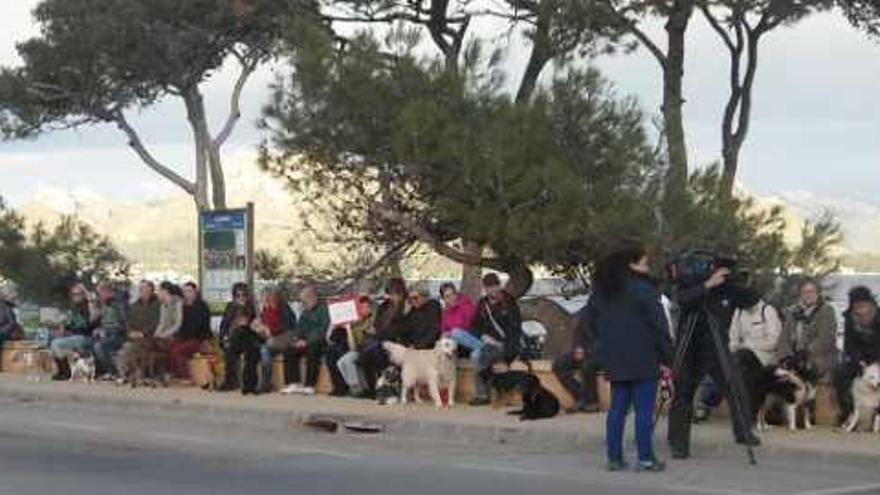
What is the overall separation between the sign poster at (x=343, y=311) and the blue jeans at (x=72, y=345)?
5524 millimetres

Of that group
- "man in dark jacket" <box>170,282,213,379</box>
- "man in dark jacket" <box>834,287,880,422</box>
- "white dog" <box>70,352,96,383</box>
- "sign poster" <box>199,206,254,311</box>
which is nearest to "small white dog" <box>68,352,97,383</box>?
"white dog" <box>70,352,96,383</box>

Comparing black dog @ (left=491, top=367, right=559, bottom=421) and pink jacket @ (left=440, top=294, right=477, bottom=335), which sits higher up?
pink jacket @ (left=440, top=294, right=477, bottom=335)

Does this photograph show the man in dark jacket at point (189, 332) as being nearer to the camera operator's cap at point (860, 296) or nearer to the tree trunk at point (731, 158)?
the tree trunk at point (731, 158)

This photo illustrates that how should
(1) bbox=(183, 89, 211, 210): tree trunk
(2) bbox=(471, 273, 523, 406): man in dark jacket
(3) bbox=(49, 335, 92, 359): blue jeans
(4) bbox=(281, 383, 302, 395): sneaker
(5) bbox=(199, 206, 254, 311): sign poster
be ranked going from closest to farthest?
(2) bbox=(471, 273, 523, 406): man in dark jacket
(4) bbox=(281, 383, 302, 395): sneaker
(5) bbox=(199, 206, 254, 311): sign poster
(3) bbox=(49, 335, 92, 359): blue jeans
(1) bbox=(183, 89, 211, 210): tree trunk

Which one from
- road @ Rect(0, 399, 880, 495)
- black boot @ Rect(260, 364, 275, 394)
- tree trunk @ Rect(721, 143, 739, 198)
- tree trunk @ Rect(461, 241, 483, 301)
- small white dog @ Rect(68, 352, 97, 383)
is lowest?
road @ Rect(0, 399, 880, 495)

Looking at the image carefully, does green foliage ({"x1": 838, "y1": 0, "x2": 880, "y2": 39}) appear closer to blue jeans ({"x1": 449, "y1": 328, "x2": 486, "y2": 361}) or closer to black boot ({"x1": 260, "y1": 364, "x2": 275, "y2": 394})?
blue jeans ({"x1": 449, "y1": 328, "x2": 486, "y2": 361})

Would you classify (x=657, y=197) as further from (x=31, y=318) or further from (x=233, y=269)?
(x=31, y=318)

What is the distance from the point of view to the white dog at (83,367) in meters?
23.0

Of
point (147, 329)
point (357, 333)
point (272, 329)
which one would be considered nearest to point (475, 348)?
point (357, 333)

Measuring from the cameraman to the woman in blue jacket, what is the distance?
2.80 feet

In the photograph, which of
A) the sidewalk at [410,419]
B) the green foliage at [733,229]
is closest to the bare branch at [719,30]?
the green foliage at [733,229]

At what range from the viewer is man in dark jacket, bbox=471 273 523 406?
17.4 metres

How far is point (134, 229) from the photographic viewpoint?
405 feet

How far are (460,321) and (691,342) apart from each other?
4760 mm
